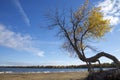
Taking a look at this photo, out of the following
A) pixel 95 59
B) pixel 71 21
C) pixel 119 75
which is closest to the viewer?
pixel 119 75

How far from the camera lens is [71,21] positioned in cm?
2731

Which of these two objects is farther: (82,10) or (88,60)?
(82,10)

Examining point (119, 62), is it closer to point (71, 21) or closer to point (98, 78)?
point (98, 78)

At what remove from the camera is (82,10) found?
1110 inches

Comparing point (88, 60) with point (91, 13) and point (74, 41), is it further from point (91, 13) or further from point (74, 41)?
point (91, 13)

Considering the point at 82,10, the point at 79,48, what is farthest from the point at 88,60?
the point at 82,10

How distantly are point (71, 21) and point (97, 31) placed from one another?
3.33 meters

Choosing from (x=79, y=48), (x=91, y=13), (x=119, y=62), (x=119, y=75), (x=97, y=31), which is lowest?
(x=119, y=75)

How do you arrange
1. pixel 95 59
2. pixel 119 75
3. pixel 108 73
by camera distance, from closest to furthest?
pixel 119 75 < pixel 108 73 < pixel 95 59

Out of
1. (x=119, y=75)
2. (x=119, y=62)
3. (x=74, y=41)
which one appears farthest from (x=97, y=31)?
(x=119, y=75)

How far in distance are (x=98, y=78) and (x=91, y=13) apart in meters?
7.88

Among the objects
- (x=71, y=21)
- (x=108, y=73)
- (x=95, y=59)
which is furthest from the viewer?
(x=71, y=21)

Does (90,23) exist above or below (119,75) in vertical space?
above

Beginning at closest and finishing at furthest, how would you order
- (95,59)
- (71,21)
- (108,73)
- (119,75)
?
(119,75)
(108,73)
(95,59)
(71,21)
